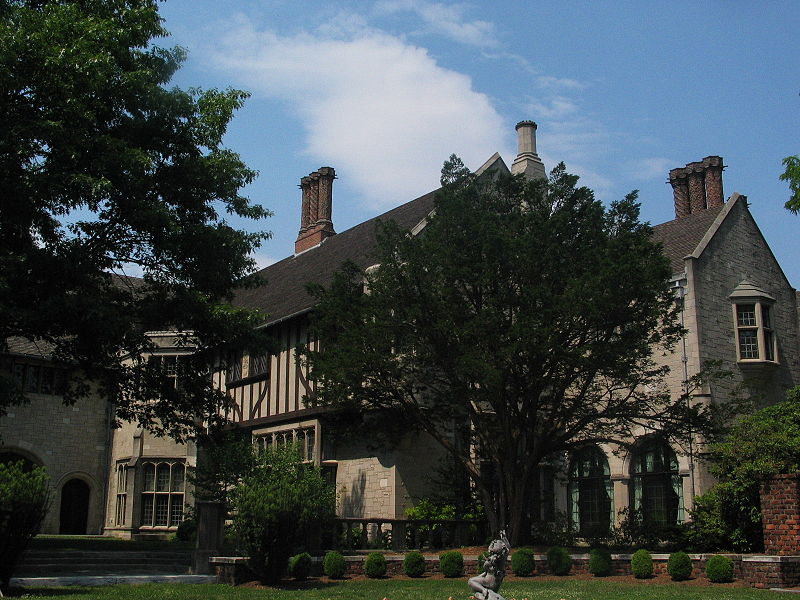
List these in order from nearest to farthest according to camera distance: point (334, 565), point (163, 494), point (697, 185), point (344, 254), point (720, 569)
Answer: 1. point (720, 569)
2. point (334, 565)
3. point (163, 494)
4. point (344, 254)
5. point (697, 185)

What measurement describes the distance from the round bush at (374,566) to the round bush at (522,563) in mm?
2463

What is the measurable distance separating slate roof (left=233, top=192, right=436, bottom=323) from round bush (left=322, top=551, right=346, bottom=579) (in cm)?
904

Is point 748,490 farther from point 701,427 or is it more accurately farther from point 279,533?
point 279,533

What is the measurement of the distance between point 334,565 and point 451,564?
2.25m

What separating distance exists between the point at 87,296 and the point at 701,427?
1237 centimetres

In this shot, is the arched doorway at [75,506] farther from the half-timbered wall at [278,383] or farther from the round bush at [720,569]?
the round bush at [720,569]

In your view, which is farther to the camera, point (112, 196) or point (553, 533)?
point (553, 533)

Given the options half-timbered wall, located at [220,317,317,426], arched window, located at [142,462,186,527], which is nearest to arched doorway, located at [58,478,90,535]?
arched window, located at [142,462,186,527]

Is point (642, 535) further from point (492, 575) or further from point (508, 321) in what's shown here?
point (492, 575)

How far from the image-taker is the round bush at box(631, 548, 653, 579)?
1584 cm

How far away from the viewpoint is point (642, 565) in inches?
623

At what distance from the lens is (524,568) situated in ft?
53.6

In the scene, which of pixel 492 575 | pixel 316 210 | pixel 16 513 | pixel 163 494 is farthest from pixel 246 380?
pixel 492 575

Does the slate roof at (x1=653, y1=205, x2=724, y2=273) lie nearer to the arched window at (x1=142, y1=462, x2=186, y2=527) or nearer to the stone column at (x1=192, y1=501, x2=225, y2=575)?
the stone column at (x1=192, y1=501, x2=225, y2=575)
